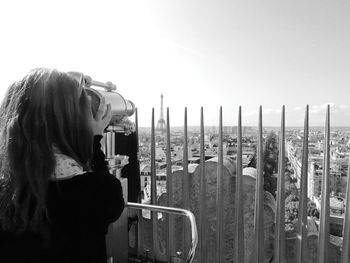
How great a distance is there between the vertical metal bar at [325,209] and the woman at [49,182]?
1.64 m

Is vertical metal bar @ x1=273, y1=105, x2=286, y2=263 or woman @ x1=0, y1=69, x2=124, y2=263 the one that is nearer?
woman @ x1=0, y1=69, x2=124, y2=263

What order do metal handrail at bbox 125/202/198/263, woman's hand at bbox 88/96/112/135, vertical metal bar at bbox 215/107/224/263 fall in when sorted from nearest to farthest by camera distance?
woman's hand at bbox 88/96/112/135
metal handrail at bbox 125/202/198/263
vertical metal bar at bbox 215/107/224/263

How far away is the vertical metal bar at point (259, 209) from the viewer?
7.14 ft

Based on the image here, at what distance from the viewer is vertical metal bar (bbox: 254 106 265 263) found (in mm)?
2178

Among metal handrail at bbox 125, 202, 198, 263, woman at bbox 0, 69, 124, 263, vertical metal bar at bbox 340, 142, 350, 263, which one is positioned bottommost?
vertical metal bar at bbox 340, 142, 350, 263

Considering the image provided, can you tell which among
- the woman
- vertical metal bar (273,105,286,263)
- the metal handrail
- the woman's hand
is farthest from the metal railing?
the woman

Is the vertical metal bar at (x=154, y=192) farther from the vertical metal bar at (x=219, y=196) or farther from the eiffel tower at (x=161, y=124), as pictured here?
the vertical metal bar at (x=219, y=196)

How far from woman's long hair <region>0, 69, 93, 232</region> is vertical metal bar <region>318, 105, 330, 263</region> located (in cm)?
174

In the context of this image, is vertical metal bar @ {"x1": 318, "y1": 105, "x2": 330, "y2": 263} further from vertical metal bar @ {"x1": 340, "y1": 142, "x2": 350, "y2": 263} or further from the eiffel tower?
the eiffel tower

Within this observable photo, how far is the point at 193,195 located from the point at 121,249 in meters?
0.79

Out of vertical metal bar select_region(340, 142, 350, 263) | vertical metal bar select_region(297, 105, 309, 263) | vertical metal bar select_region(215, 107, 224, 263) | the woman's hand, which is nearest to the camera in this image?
the woman's hand

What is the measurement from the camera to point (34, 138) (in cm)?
92

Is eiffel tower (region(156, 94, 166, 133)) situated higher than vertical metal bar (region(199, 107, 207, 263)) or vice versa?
eiffel tower (region(156, 94, 166, 133))

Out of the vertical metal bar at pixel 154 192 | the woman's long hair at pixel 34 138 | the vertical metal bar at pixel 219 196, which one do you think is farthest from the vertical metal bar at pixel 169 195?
the woman's long hair at pixel 34 138
